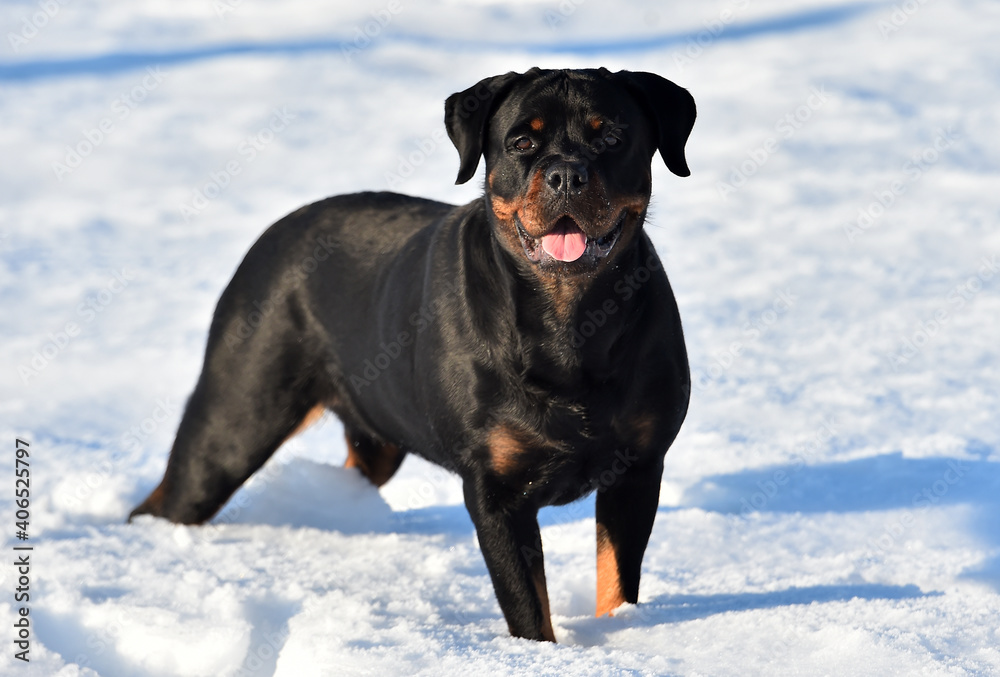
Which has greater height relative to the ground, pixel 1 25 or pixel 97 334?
pixel 1 25

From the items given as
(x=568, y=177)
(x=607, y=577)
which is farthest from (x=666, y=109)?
(x=607, y=577)

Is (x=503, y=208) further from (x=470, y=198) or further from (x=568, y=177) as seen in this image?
(x=470, y=198)

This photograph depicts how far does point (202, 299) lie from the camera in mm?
6145

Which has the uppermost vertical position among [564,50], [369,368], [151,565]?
[564,50]

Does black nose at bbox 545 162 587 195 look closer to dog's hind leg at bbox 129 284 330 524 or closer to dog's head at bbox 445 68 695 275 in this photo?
dog's head at bbox 445 68 695 275

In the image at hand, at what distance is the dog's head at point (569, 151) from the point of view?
102 inches

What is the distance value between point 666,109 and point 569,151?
Result: 353 millimetres

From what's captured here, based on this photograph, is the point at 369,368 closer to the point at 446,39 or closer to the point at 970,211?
the point at 970,211

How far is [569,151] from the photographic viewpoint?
2654 millimetres

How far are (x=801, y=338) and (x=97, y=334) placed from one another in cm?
370

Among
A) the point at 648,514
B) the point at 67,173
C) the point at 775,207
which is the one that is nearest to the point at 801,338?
the point at 775,207

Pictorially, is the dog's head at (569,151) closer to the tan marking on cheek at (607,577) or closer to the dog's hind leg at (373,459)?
the tan marking on cheek at (607,577)

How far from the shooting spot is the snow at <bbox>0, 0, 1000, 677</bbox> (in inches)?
112

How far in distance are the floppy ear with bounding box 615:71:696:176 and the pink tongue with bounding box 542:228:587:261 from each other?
1.26 feet
